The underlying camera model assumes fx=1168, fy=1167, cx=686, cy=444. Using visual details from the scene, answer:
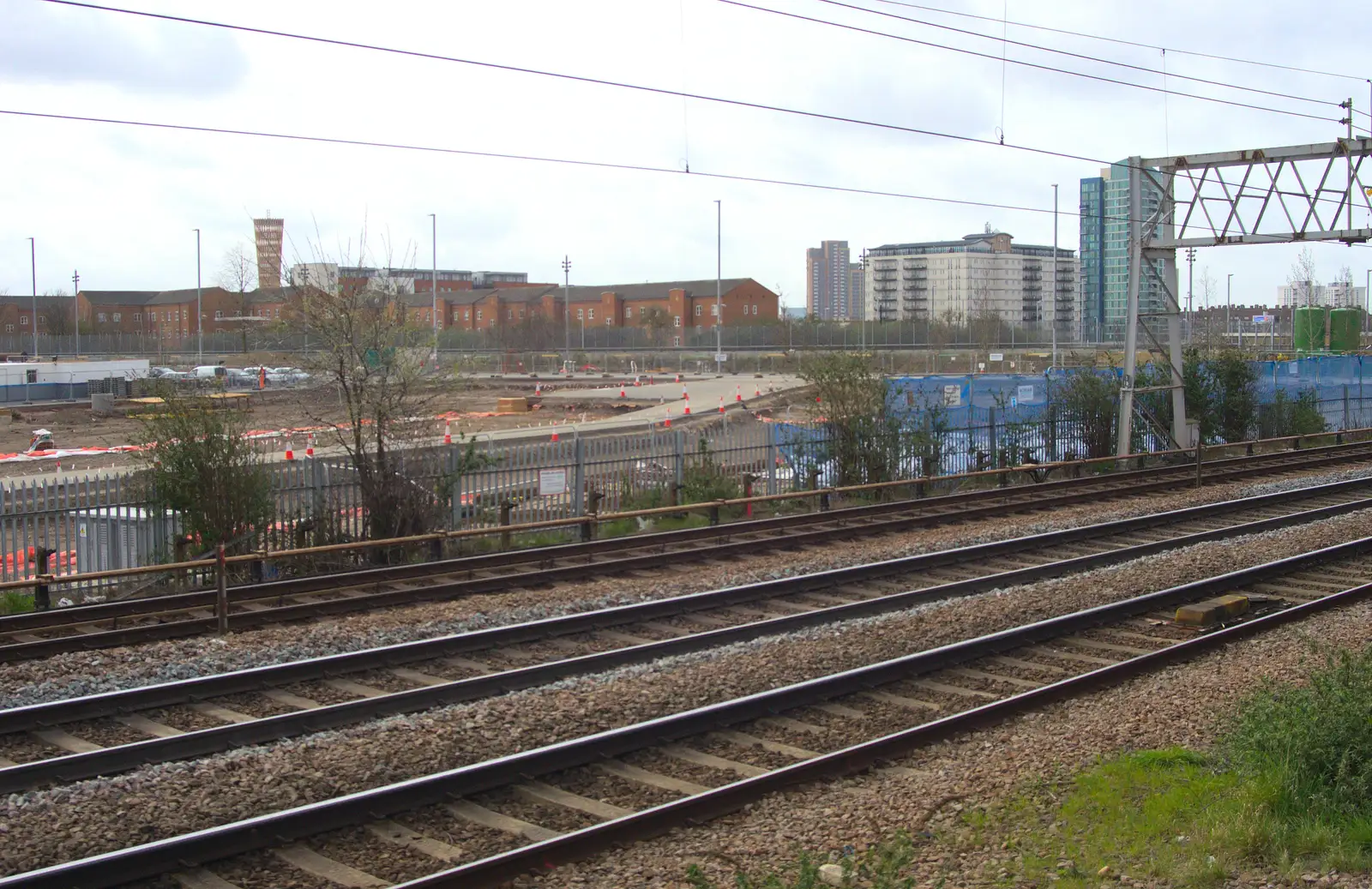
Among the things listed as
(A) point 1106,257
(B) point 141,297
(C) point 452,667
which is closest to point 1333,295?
(A) point 1106,257

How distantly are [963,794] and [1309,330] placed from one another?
5570 cm

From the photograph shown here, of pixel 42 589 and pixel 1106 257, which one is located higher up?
pixel 1106 257

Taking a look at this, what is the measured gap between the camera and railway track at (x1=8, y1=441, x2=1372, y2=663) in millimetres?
11344

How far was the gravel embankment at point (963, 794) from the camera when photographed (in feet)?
19.3

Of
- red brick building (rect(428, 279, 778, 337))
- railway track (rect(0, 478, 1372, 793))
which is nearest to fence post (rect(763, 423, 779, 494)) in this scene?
railway track (rect(0, 478, 1372, 793))

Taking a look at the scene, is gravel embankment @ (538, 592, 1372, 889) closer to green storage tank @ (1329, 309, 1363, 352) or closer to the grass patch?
the grass patch

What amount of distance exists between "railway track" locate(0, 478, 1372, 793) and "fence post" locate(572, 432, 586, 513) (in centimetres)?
628

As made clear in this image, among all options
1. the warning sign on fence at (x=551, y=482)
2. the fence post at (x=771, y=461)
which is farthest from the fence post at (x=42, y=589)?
the fence post at (x=771, y=461)

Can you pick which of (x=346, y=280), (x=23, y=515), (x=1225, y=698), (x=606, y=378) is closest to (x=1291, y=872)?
(x=1225, y=698)

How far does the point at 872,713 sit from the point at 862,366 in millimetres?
13667

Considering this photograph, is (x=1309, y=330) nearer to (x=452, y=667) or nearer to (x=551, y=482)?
(x=551, y=482)

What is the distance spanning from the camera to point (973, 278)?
139m

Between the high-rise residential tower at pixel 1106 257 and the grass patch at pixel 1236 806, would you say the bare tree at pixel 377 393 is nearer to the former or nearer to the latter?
the grass patch at pixel 1236 806

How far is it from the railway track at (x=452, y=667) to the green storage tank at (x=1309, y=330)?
4591 cm
